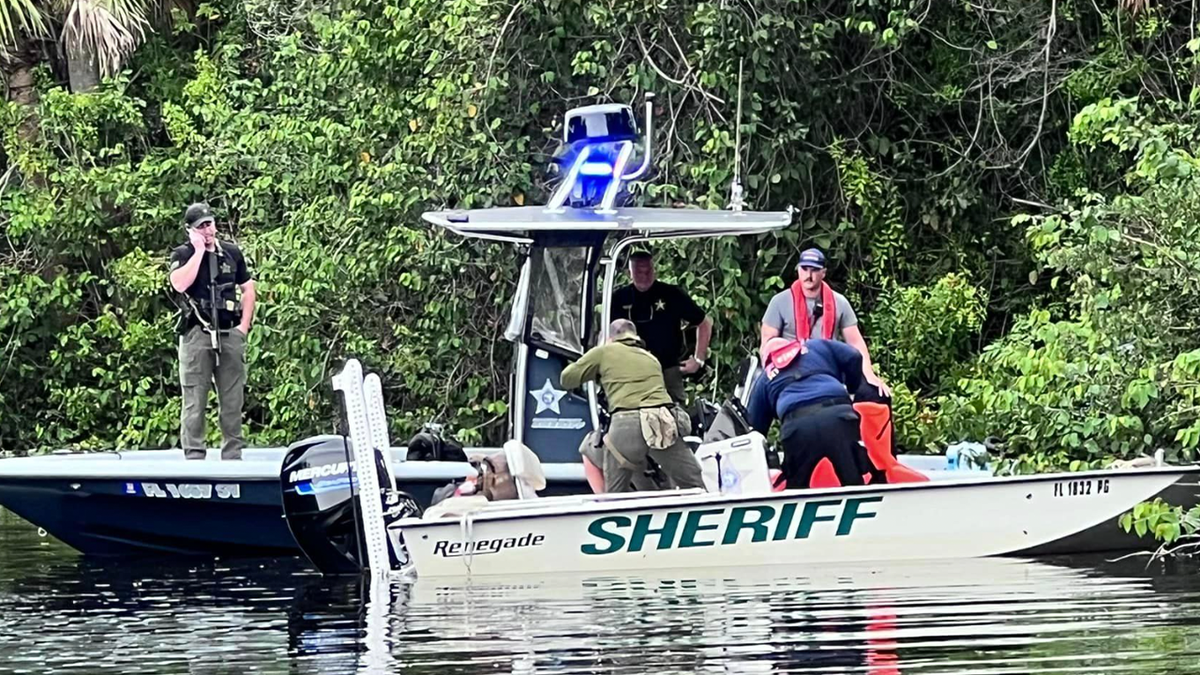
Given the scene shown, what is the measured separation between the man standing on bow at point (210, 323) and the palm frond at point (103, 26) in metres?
7.40

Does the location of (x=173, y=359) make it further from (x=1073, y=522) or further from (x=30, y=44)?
(x=1073, y=522)

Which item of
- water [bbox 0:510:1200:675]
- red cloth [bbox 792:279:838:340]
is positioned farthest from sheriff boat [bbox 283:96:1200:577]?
red cloth [bbox 792:279:838:340]

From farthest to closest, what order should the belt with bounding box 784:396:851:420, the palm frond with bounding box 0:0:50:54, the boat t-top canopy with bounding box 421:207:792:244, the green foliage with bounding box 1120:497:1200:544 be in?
the palm frond with bounding box 0:0:50:54 → the boat t-top canopy with bounding box 421:207:792:244 → the belt with bounding box 784:396:851:420 → the green foliage with bounding box 1120:497:1200:544

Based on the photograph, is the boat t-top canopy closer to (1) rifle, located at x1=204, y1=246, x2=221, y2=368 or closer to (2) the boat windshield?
(2) the boat windshield

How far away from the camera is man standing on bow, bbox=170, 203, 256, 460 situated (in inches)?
527

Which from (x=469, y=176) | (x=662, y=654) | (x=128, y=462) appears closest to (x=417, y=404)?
(x=469, y=176)

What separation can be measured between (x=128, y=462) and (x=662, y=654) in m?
5.67

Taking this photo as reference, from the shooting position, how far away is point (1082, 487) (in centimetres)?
1145

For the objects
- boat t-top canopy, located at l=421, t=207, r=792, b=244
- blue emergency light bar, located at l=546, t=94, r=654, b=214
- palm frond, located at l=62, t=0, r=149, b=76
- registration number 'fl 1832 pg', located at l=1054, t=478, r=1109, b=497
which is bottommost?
registration number 'fl 1832 pg', located at l=1054, t=478, r=1109, b=497

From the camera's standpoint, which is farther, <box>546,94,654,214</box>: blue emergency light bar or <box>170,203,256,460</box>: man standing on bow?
<box>170,203,256,460</box>: man standing on bow

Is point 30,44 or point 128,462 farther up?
point 30,44

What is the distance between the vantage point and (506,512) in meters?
11.1

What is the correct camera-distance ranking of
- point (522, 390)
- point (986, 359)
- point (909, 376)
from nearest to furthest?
1. point (522, 390)
2. point (986, 359)
3. point (909, 376)

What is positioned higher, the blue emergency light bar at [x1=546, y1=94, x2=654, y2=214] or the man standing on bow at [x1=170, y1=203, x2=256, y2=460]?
the blue emergency light bar at [x1=546, y1=94, x2=654, y2=214]
